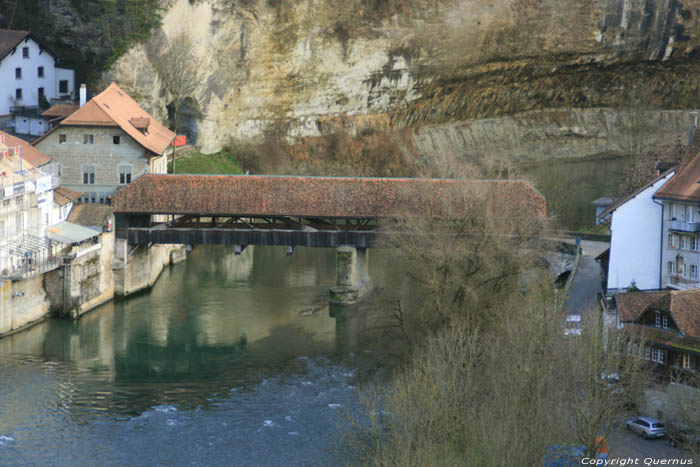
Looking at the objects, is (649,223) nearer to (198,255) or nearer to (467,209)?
(467,209)

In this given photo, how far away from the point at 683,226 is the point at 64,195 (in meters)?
21.7

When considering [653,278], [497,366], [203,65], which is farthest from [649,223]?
[203,65]

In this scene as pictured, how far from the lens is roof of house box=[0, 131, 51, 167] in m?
40.3

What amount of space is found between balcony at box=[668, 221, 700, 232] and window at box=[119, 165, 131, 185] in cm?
2054

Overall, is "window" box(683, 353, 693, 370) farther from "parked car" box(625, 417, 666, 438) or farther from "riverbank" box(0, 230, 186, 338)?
"riverbank" box(0, 230, 186, 338)

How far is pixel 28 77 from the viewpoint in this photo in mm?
52438

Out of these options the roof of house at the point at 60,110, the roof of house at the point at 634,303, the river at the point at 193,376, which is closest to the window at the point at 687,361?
the roof of house at the point at 634,303

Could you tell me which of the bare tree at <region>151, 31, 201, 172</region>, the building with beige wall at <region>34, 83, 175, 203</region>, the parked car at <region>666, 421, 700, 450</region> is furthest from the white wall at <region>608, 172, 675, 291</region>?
the bare tree at <region>151, 31, 201, 172</region>

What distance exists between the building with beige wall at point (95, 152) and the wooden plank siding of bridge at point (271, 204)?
5.43 ft

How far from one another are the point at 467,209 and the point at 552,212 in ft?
48.7

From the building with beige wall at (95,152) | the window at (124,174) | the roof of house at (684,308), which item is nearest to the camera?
the roof of house at (684,308)

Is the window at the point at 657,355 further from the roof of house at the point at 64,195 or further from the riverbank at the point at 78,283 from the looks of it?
the roof of house at the point at 64,195

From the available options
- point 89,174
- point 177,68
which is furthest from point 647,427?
point 177,68

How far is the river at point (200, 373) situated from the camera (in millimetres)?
25672
